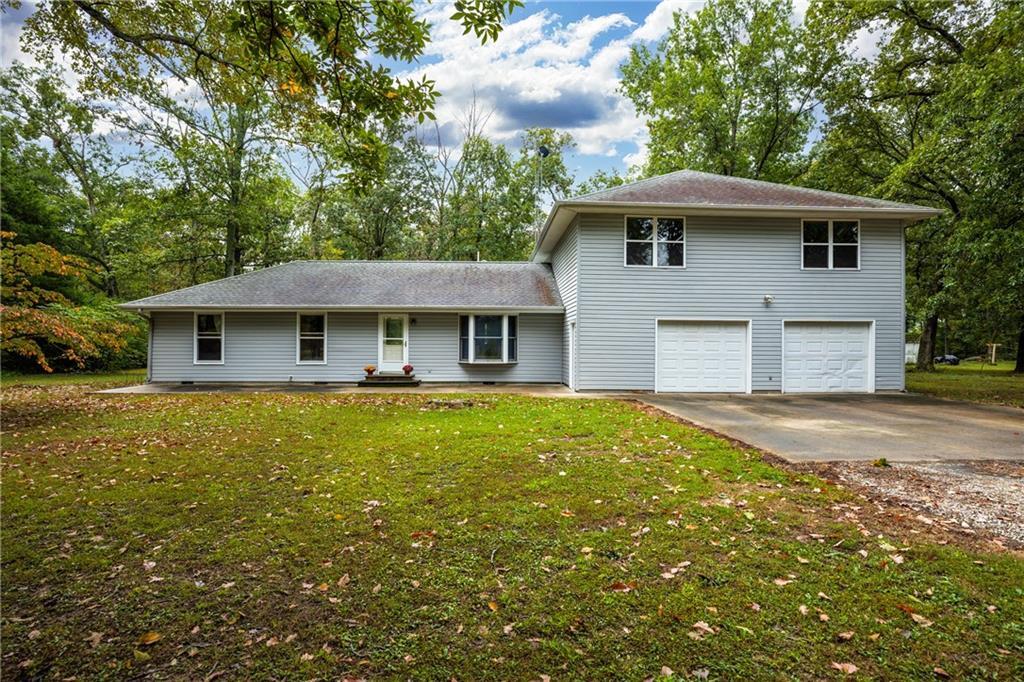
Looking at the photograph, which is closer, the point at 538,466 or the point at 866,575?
the point at 866,575

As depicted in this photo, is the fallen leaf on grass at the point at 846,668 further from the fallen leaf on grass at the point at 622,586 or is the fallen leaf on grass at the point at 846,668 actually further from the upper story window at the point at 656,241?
the upper story window at the point at 656,241

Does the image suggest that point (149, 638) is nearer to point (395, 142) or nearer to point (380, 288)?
point (380, 288)

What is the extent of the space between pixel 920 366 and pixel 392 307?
81.8ft

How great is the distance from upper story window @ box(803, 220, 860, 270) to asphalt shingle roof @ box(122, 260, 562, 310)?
6.96 m

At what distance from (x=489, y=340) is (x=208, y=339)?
8.66m

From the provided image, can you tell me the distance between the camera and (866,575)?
295 cm

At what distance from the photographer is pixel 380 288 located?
50.8 feet

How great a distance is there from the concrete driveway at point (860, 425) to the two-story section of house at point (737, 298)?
3.48 ft

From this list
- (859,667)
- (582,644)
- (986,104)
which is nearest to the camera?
(859,667)

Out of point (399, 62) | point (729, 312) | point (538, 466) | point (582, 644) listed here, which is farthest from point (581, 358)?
point (582, 644)

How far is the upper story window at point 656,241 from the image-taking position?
41.1ft

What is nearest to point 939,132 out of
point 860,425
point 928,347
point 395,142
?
point 860,425

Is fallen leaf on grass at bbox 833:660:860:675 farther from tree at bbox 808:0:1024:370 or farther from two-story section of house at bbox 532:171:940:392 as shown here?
tree at bbox 808:0:1024:370

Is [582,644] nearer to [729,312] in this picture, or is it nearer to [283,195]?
[729,312]
